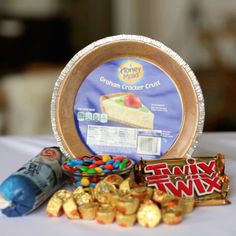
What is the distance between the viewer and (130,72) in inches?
30.9

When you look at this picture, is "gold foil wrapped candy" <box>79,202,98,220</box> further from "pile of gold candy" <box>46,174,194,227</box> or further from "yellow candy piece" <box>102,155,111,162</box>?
"yellow candy piece" <box>102,155,111,162</box>

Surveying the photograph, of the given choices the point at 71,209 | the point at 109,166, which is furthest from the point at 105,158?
the point at 71,209

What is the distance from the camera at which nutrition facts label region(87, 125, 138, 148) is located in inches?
31.1

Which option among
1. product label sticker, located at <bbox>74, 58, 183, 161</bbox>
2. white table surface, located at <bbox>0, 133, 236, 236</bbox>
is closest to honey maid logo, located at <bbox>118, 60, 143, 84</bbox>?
product label sticker, located at <bbox>74, 58, 183, 161</bbox>

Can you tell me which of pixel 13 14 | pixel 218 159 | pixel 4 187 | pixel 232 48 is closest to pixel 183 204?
pixel 218 159

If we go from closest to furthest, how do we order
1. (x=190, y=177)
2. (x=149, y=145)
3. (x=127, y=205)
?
(x=127, y=205)
(x=190, y=177)
(x=149, y=145)

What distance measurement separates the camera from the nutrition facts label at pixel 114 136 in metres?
0.79

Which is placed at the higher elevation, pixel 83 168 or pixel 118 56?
pixel 118 56

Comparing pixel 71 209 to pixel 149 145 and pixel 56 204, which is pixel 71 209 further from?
pixel 149 145

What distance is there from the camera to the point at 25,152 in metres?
0.95

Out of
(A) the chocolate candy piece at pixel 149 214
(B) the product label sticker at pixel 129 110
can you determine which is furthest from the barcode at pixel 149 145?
(A) the chocolate candy piece at pixel 149 214

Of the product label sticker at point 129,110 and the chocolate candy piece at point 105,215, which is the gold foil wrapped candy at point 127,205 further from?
the product label sticker at point 129,110

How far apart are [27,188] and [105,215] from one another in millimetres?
103

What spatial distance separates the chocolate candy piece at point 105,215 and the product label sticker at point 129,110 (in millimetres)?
201
